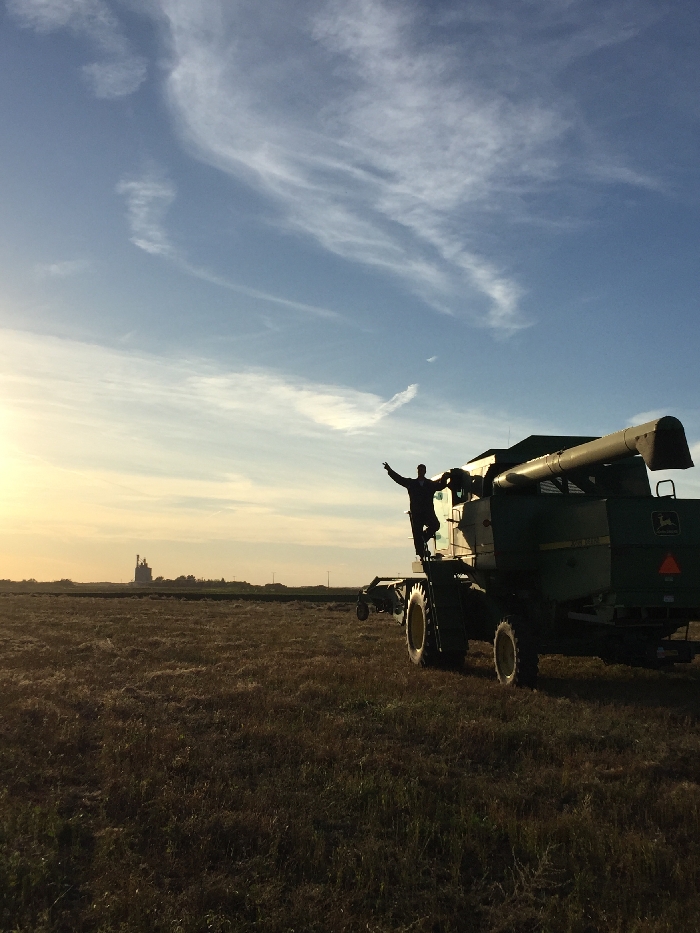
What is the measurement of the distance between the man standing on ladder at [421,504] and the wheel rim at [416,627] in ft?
3.53

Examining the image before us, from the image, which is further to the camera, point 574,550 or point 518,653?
point 518,653

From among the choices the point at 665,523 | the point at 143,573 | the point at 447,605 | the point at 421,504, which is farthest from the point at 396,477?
the point at 143,573

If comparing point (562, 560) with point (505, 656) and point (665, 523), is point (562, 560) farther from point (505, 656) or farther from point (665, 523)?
point (505, 656)

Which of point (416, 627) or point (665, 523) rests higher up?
point (665, 523)

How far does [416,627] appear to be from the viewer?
1473cm

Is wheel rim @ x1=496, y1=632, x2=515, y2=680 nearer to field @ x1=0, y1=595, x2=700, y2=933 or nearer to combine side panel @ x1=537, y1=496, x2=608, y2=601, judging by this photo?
field @ x1=0, y1=595, x2=700, y2=933

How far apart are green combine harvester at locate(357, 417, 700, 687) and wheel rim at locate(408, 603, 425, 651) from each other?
0.02 meters

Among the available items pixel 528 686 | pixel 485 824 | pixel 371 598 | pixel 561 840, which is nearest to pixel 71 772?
pixel 485 824

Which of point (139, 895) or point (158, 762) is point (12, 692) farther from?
point (139, 895)

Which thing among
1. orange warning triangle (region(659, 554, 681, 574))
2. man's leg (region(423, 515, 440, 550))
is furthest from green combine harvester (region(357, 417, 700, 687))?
man's leg (region(423, 515, 440, 550))

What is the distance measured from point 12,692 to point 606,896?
849cm

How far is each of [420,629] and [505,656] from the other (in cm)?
271

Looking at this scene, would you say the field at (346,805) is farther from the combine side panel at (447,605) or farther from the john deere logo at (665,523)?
the john deere logo at (665,523)

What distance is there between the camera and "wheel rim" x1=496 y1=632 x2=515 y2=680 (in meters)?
11.7
